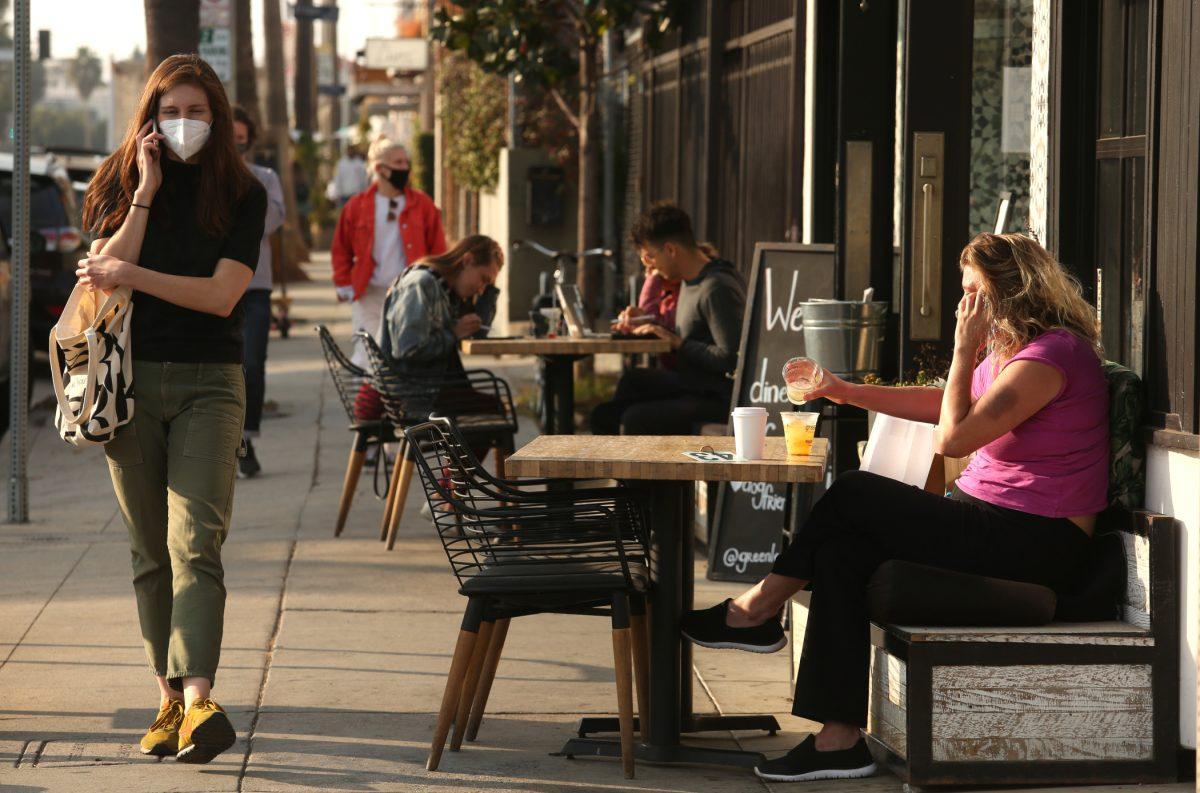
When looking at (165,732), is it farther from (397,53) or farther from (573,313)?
(397,53)

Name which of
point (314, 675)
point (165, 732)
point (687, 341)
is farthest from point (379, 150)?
point (165, 732)

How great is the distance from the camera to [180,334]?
190 inches

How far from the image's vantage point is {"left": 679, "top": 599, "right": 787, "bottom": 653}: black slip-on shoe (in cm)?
477

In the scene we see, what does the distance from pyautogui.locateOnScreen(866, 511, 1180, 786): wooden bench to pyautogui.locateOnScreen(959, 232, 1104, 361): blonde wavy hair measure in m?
0.55

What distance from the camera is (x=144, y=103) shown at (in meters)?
4.82

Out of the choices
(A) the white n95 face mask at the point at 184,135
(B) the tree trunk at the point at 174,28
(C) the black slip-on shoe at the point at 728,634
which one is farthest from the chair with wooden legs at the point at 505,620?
(B) the tree trunk at the point at 174,28

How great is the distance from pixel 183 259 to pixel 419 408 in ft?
10.4

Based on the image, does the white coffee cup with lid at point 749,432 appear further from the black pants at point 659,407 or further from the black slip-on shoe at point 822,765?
the black pants at point 659,407

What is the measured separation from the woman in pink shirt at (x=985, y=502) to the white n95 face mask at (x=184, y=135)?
1914 millimetres

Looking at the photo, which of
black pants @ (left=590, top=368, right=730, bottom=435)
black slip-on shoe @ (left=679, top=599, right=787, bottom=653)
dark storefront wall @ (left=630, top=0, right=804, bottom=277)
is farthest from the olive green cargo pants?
dark storefront wall @ (left=630, top=0, right=804, bottom=277)

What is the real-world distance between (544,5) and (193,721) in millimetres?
8721

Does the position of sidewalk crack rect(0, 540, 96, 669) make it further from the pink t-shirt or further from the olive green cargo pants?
the pink t-shirt

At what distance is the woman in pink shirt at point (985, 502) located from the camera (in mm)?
4586

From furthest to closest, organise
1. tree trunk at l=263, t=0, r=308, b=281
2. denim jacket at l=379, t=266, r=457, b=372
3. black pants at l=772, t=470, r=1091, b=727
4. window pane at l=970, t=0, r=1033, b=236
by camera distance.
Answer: tree trunk at l=263, t=0, r=308, b=281
denim jacket at l=379, t=266, r=457, b=372
window pane at l=970, t=0, r=1033, b=236
black pants at l=772, t=470, r=1091, b=727
